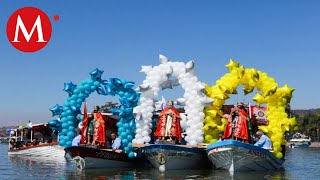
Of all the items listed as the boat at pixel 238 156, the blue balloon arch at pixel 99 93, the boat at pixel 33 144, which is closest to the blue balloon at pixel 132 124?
the blue balloon arch at pixel 99 93

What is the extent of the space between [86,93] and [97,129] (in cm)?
311

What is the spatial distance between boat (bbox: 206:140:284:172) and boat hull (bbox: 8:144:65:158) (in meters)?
15.1

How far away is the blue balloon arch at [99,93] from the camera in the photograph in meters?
24.8

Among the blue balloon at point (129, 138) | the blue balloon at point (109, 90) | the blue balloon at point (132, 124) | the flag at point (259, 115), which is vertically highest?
the blue balloon at point (109, 90)

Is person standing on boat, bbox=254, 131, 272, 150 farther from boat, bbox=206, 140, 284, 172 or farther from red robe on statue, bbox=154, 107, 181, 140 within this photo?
red robe on statue, bbox=154, 107, 181, 140

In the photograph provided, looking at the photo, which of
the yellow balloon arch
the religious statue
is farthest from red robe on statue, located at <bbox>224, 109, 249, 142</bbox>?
the religious statue

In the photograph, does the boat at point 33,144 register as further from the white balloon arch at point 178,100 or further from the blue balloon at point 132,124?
the white balloon arch at point 178,100

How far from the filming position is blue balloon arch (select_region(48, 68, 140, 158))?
24781mm

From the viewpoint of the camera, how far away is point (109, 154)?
2388 centimetres

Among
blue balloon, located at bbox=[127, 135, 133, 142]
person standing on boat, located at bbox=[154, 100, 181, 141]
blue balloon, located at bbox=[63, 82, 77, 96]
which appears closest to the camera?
person standing on boat, located at bbox=[154, 100, 181, 141]

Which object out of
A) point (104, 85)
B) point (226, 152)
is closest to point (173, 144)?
point (226, 152)

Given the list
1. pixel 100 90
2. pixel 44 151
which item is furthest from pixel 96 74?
pixel 44 151

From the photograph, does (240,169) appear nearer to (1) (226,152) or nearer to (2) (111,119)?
(1) (226,152)

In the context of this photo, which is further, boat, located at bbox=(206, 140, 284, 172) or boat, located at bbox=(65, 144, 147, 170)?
boat, located at bbox=(65, 144, 147, 170)
